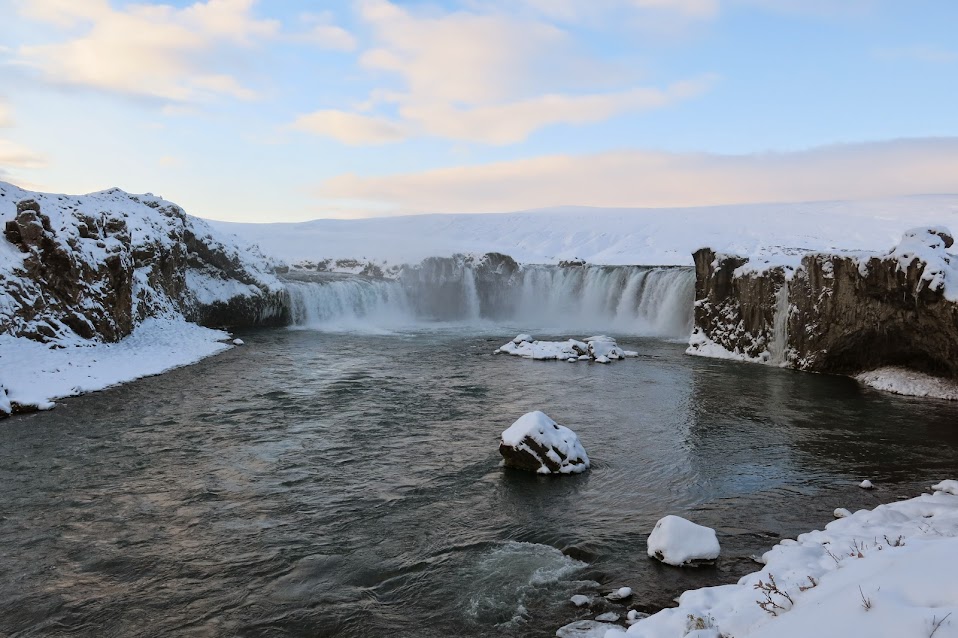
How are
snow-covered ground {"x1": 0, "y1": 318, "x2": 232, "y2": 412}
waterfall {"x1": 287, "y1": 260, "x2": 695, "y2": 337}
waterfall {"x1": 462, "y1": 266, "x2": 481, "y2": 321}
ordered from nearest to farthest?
snow-covered ground {"x1": 0, "y1": 318, "x2": 232, "y2": 412}, waterfall {"x1": 287, "y1": 260, "x2": 695, "y2": 337}, waterfall {"x1": 462, "y1": 266, "x2": 481, "y2": 321}

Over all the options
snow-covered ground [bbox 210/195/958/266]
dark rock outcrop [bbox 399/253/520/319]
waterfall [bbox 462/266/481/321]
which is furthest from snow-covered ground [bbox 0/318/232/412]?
snow-covered ground [bbox 210/195/958/266]

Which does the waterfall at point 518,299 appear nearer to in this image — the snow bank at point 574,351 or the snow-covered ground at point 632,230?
the snow bank at point 574,351

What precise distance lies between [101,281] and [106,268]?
862 mm

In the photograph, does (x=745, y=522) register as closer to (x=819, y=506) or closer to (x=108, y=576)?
(x=819, y=506)

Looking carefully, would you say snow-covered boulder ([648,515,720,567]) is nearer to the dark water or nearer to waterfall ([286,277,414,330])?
the dark water

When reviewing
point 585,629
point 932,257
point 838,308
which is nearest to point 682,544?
point 585,629

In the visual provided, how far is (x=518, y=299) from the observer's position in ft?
187

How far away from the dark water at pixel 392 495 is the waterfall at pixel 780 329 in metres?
4.98

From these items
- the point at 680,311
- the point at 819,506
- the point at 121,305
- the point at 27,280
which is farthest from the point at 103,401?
the point at 680,311

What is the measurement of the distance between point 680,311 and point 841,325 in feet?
50.9

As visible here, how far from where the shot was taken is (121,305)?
90.9 ft

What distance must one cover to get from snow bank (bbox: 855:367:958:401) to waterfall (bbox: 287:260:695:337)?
50.8 ft

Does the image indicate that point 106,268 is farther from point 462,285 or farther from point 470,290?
point 470,290

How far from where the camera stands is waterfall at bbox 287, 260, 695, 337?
43250mm
